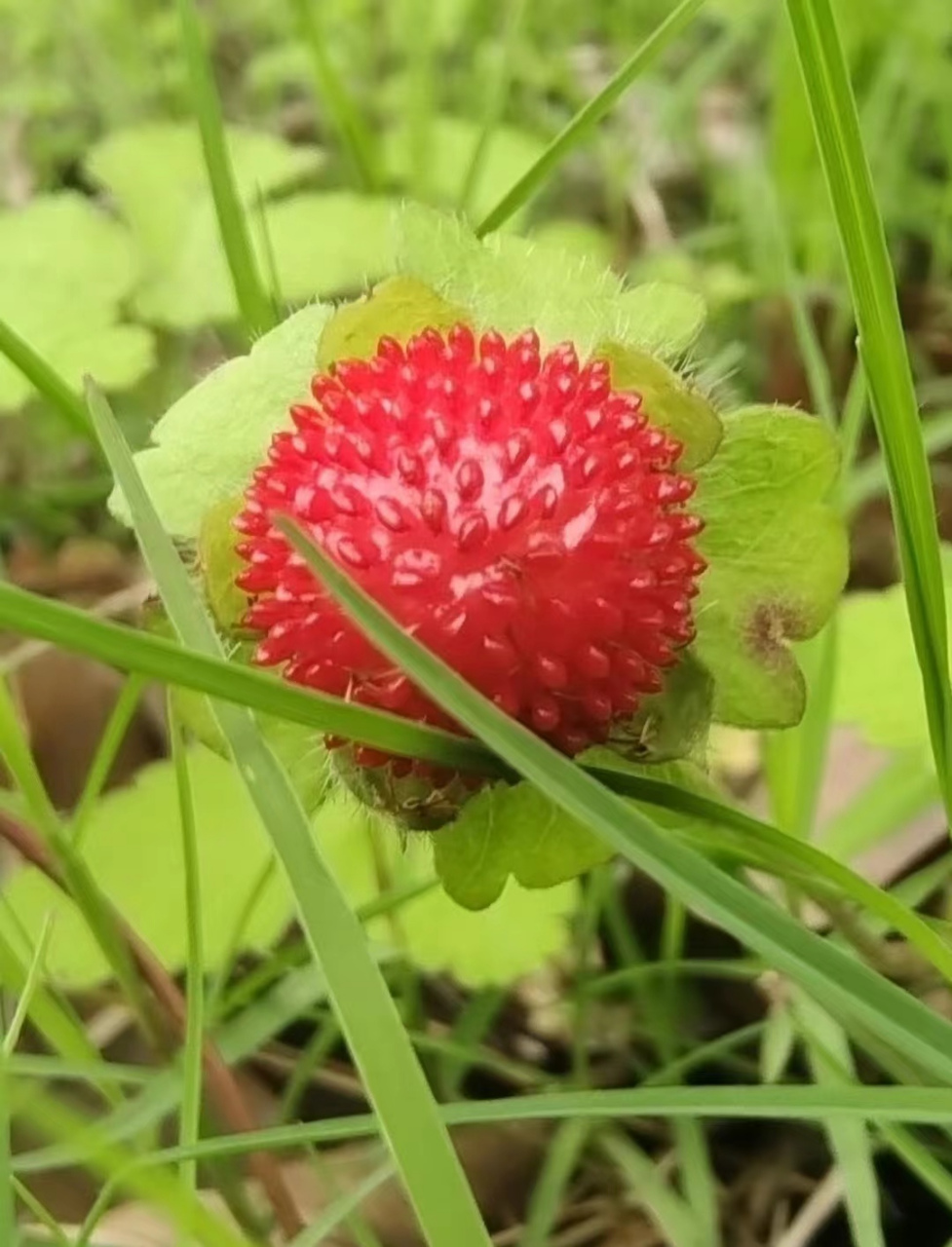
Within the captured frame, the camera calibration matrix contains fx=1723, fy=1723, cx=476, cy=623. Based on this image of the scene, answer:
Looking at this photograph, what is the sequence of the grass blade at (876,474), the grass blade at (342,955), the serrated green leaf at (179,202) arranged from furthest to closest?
the serrated green leaf at (179,202) → the grass blade at (876,474) → the grass blade at (342,955)

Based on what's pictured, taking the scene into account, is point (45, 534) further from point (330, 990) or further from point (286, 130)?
point (330, 990)

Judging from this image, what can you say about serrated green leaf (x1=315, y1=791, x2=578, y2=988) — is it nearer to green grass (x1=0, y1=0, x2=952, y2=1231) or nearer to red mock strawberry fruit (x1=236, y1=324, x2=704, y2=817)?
green grass (x1=0, y1=0, x2=952, y2=1231)

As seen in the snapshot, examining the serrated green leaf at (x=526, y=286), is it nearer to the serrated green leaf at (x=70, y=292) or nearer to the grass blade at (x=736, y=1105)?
the grass blade at (x=736, y=1105)

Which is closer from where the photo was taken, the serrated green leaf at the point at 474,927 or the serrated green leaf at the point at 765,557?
the serrated green leaf at the point at 765,557

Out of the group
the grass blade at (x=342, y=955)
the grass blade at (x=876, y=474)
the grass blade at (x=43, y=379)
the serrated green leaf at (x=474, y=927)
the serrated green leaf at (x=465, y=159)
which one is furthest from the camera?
the serrated green leaf at (x=465, y=159)

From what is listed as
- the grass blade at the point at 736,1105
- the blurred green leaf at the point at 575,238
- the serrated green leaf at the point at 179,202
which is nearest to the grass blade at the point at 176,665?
the grass blade at the point at 736,1105

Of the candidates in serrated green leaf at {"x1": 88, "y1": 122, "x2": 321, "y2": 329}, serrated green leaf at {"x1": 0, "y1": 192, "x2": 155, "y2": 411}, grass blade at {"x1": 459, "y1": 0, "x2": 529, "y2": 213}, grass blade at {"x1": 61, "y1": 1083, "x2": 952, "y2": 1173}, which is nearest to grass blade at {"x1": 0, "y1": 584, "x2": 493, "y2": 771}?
grass blade at {"x1": 61, "y1": 1083, "x2": 952, "y2": 1173}

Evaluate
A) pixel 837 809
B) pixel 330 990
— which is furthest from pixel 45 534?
pixel 330 990
